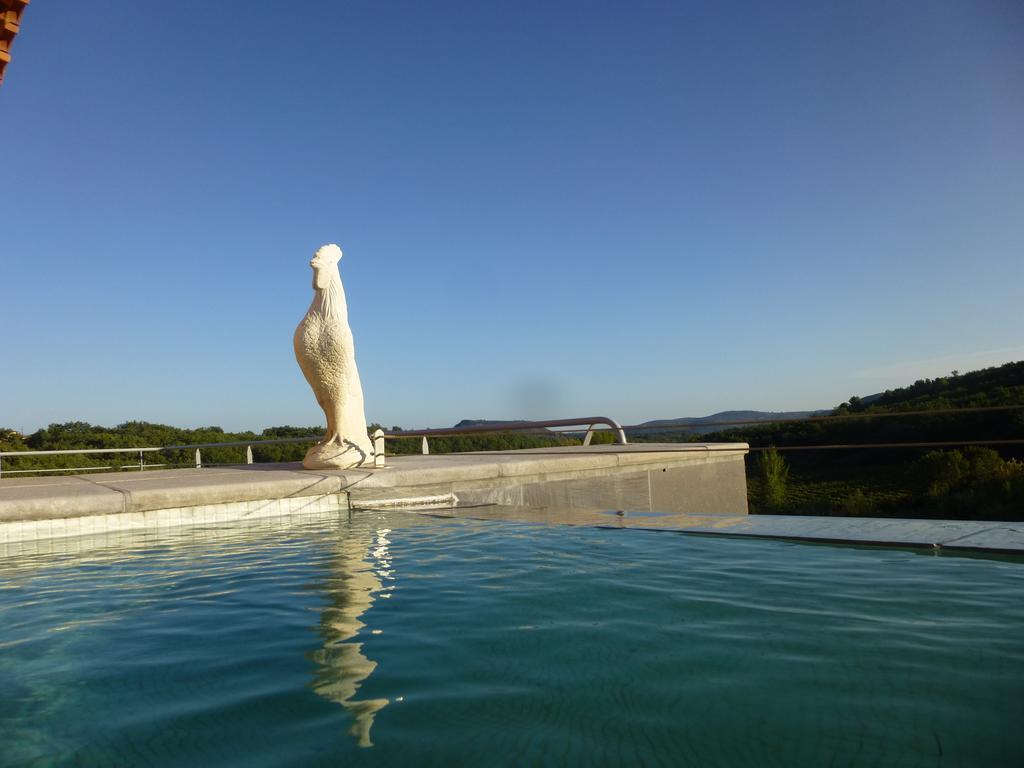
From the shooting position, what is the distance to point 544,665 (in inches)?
78.5

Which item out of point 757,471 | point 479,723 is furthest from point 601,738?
point 757,471

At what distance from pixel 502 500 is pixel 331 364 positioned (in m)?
2.18

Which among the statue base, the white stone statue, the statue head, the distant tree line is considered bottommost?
the distant tree line

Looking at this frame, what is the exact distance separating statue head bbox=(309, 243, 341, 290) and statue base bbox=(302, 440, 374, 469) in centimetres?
161

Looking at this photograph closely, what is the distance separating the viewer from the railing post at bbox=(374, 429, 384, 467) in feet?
22.5

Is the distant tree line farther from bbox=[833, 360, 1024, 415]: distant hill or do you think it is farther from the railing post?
the railing post

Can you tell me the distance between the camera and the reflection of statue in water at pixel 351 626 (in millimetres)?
1730

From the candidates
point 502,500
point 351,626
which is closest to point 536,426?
point 502,500

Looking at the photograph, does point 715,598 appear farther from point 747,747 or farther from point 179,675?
point 179,675

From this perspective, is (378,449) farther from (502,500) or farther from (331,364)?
(502,500)

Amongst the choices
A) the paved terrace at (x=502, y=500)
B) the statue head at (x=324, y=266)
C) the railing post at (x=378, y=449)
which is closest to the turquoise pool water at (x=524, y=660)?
the paved terrace at (x=502, y=500)

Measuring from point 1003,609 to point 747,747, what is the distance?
4.94ft

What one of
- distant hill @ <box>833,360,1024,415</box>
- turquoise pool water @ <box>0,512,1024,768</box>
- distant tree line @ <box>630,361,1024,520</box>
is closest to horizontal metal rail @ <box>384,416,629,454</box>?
turquoise pool water @ <box>0,512,1024,768</box>

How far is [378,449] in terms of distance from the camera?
7195 mm
